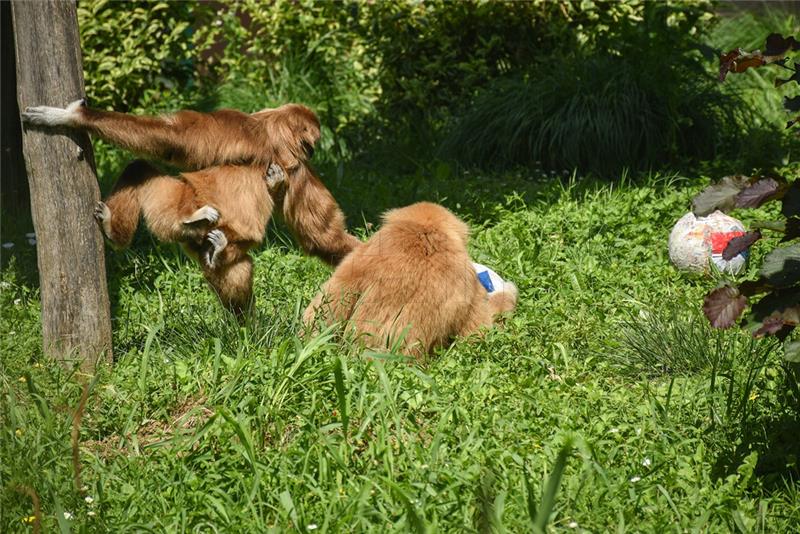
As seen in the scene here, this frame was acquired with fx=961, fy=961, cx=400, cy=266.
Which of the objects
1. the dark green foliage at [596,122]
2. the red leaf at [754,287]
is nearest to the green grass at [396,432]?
the red leaf at [754,287]

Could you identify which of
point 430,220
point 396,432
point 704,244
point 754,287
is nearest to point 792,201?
point 754,287

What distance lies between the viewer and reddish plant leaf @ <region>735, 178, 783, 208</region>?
12.1ft

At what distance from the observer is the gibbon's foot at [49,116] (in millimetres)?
4910

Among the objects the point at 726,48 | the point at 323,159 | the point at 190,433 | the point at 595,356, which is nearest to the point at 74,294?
the point at 190,433

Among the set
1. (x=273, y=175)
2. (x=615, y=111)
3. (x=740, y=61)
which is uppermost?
(x=740, y=61)

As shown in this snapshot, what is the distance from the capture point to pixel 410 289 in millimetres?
5410

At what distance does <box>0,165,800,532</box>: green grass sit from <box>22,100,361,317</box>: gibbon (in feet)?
1.26

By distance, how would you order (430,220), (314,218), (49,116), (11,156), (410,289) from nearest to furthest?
(49,116) → (410,289) → (430,220) → (314,218) → (11,156)

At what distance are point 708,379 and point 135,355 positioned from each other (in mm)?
3130

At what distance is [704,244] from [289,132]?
303 cm

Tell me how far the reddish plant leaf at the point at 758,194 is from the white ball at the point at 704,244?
9.45 ft

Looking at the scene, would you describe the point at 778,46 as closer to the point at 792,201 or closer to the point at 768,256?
the point at 792,201

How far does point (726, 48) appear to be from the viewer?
39.6 ft

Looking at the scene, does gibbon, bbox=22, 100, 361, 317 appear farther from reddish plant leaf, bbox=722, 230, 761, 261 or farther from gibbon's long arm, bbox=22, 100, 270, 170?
reddish plant leaf, bbox=722, 230, 761, 261
